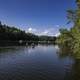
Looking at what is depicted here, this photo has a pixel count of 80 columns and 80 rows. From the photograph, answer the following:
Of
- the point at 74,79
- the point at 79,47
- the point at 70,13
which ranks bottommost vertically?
the point at 74,79

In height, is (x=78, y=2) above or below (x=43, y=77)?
above

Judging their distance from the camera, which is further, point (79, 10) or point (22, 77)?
point (79, 10)

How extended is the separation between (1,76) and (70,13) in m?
23.0

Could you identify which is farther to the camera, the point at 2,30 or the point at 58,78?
the point at 2,30

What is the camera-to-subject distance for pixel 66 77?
93.0 feet

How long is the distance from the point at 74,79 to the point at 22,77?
316 inches

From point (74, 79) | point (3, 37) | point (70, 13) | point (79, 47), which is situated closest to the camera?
point (74, 79)

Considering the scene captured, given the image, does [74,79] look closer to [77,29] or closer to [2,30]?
[77,29]

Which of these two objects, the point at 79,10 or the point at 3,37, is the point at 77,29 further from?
the point at 3,37

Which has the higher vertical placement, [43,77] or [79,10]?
[79,10]

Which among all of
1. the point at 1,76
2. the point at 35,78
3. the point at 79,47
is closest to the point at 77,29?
the point at 79,47

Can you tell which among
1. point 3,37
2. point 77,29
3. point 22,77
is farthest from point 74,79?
point 3,37

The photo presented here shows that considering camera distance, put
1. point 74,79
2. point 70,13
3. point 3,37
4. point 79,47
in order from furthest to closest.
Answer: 1. point 3,37
2. point 70,13
3. point 79,47
4. point 74,79

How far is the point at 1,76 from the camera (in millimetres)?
27594
